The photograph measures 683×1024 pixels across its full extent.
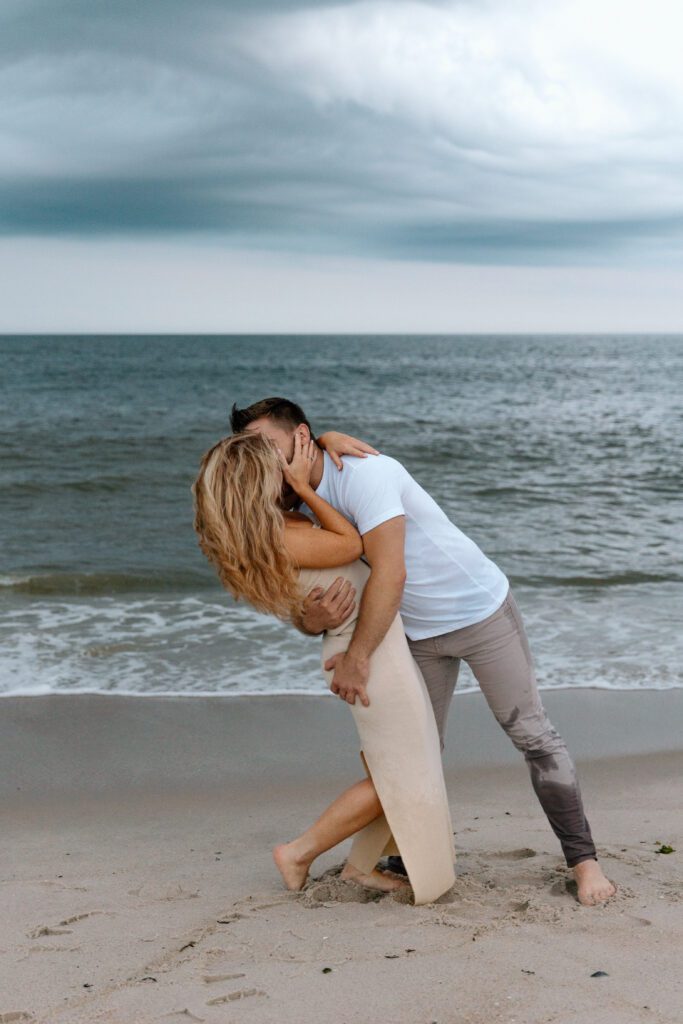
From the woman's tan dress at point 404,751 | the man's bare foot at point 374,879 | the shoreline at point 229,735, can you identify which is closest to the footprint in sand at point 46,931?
the man's bare foot at point 374,879

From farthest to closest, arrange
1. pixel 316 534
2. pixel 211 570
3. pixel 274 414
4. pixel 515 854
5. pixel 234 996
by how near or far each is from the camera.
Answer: pixel 211 570, pixel 515 854, pixel 274 414, pixel 316 534, pixel 234 996

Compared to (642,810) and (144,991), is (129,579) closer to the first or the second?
(642,810)

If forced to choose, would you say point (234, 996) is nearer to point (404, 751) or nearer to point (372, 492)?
point (404, 751)

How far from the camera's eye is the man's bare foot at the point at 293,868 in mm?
3596

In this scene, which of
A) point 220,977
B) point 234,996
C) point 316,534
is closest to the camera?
point 234,996

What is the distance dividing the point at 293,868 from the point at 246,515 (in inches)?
54.5

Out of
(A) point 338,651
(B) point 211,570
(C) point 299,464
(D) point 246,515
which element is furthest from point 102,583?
(D) point 246,515

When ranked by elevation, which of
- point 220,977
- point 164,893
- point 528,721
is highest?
point 528,721

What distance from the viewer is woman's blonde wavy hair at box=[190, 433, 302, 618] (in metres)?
3.14

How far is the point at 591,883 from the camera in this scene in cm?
337

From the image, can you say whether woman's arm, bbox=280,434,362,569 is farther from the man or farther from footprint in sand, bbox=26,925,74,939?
footprint in sand, bbox=26,925,74,939

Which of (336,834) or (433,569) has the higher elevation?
(433,569)

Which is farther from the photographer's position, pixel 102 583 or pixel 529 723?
pixel 102 583

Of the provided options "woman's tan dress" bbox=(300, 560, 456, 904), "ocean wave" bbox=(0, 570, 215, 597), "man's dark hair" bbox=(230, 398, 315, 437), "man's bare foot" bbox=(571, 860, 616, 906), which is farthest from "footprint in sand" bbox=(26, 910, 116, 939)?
"ocean wave" bbox=(0, 570, 215, 597)
